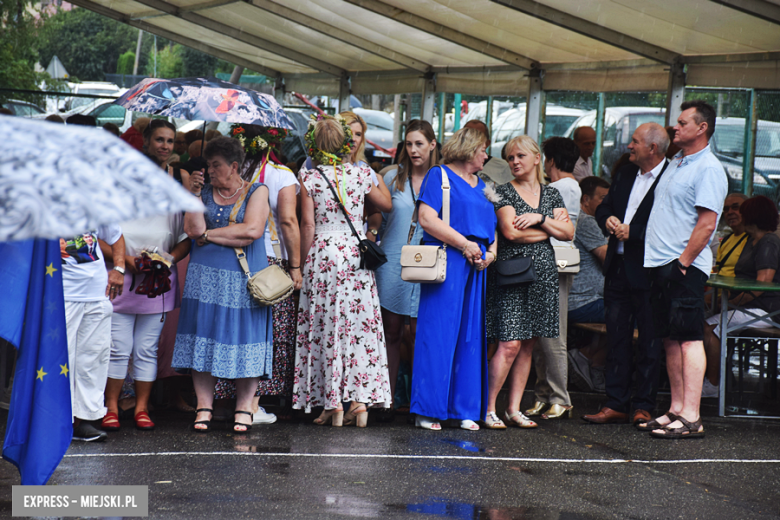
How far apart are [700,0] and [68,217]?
644cm

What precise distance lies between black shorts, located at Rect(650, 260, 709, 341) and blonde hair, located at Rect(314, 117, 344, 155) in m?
2.25

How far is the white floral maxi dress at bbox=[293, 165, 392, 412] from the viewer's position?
221 inches

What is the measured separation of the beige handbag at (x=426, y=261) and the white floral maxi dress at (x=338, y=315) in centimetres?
31

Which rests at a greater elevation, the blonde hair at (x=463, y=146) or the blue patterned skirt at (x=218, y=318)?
the blonde hair at (x=463, y=146)

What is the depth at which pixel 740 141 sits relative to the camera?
10617mm

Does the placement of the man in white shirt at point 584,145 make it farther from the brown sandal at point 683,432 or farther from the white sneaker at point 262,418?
the white sneaker at point 262,418

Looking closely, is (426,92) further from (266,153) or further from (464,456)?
(464,456)

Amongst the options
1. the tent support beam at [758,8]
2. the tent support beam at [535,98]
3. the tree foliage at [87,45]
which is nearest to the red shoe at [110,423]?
the tent support beam at [758,8]

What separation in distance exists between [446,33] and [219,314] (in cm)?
556

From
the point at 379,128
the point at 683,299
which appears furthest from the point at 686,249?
the point at 379,128

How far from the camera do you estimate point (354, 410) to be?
5715 mm

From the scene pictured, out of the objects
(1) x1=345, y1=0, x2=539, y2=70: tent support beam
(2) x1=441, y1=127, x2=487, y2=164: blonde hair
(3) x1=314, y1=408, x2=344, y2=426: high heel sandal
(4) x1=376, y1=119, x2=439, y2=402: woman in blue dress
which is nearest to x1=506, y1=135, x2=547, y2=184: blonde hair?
(2) x1=441, y1=127, x2=487, y2=164: blonde hair

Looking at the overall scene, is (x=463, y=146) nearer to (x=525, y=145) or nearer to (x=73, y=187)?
(x=525, y=145)

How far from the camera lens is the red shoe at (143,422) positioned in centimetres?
538
